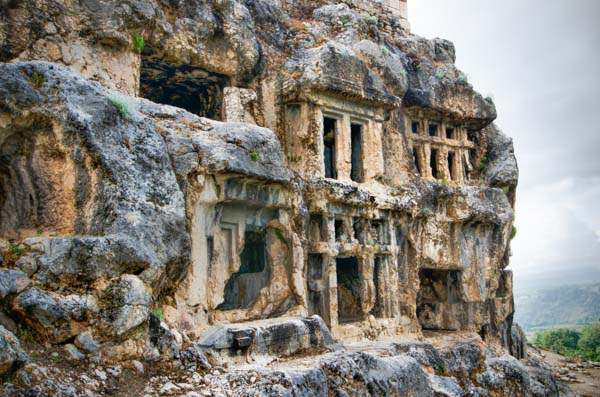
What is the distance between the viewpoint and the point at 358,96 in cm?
1647

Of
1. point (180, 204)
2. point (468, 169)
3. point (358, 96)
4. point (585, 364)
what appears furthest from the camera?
point (585, 364)

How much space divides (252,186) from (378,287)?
243 inches

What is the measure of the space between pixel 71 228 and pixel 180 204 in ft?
5.40

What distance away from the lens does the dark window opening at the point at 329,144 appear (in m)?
17.1

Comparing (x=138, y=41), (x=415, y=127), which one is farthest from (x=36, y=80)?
(x=415, y=127)

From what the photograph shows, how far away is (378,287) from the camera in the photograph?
55.5ft

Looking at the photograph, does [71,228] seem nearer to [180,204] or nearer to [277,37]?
[180,204]

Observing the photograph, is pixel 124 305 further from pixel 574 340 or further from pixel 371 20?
pixel 574 340

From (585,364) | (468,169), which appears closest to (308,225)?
(468,169)

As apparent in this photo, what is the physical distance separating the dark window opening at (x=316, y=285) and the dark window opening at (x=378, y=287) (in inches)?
85.2

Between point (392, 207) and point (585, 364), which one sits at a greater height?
point (392, 207)

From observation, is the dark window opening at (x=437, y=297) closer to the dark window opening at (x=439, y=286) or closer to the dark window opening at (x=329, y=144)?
the dark window opening at (x=439, y=286)

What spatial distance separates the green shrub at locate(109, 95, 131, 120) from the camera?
29.5 feet

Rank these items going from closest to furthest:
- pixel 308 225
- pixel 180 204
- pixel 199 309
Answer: pixel 180 204, pixel 199 309, pixel 308 225
